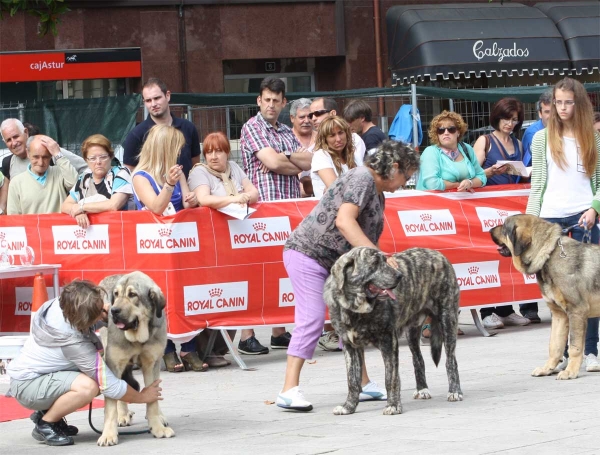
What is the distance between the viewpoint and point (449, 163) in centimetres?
1168

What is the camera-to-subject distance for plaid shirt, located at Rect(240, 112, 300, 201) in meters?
10.8

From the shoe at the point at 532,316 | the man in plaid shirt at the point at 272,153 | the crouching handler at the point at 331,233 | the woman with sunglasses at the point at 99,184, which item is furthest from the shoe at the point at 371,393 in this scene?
the shoe at the point at 532,316

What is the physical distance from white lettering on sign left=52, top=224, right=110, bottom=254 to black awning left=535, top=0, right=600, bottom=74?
57.1ft

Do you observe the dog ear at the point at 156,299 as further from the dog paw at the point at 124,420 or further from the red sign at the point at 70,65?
the red sign at the point at 70,65

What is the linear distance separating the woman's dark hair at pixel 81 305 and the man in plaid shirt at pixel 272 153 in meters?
3.75

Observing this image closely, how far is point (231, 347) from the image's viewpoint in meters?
10.3

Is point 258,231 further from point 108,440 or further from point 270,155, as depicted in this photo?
point 108,440

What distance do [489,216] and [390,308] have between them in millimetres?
4513

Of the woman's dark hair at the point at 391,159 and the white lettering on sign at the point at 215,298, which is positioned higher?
the woman's dark hair at the point at 391,159

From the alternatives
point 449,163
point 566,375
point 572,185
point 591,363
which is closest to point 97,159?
point 449,163

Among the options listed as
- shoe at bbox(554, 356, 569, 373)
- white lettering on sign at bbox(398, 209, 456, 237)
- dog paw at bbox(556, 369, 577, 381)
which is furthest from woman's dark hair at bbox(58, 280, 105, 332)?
white lettering on sign at bbox(398, 209, 456, 237)

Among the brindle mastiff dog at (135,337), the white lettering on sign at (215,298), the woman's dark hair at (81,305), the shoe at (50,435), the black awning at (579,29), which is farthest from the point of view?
the black awning at (579,29)

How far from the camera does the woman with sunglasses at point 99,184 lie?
10336 mm

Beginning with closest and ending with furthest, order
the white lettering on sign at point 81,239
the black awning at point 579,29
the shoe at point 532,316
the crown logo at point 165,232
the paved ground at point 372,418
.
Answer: the paved ground at point 372,418 → the crown logo at point 165,232 → the white lettering on sign at point 81,239 → the shoe at point 532,316 → the black awning at point 579,29
